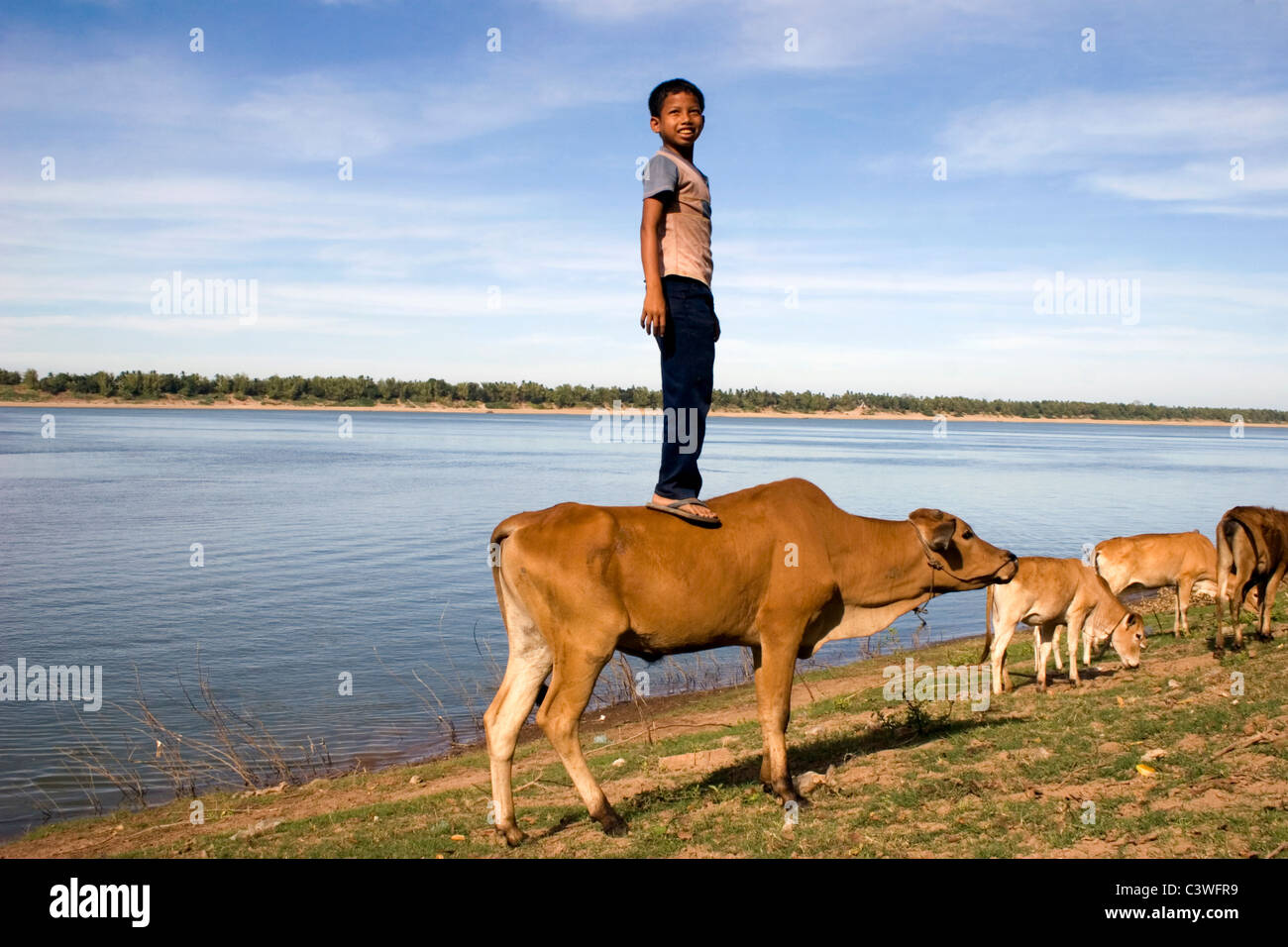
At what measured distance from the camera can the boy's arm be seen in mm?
6387

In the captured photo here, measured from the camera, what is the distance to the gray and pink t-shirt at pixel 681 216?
651 centimetres

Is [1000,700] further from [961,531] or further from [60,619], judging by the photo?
[60,619]

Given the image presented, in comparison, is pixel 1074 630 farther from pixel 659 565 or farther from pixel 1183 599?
pixel 659 565

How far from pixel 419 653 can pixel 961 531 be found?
13.2 m

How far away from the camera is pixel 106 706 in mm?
15297

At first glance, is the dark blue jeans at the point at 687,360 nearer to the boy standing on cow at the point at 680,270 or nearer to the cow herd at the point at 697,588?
the boy standing on cow at the point at 680,270

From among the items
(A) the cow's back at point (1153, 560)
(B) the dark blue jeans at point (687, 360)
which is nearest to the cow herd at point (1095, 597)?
(A) the cow's back at point (1153, 560)

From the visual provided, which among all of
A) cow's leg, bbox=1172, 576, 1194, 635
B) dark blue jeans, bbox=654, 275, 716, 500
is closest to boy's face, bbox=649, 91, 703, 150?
dark blue jeans, bbox=654, 275, 716, 500

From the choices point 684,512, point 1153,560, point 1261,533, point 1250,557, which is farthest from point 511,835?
point 1153,560

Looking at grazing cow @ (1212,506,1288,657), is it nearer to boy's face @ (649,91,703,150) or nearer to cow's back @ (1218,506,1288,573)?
cow's back @ (1218,506,1288,573)

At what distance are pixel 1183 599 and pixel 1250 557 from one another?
374 centimetres

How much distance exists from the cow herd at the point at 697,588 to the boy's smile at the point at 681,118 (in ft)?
8.03

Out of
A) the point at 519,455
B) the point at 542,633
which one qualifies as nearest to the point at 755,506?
the point at 542,633

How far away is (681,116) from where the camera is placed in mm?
6691
